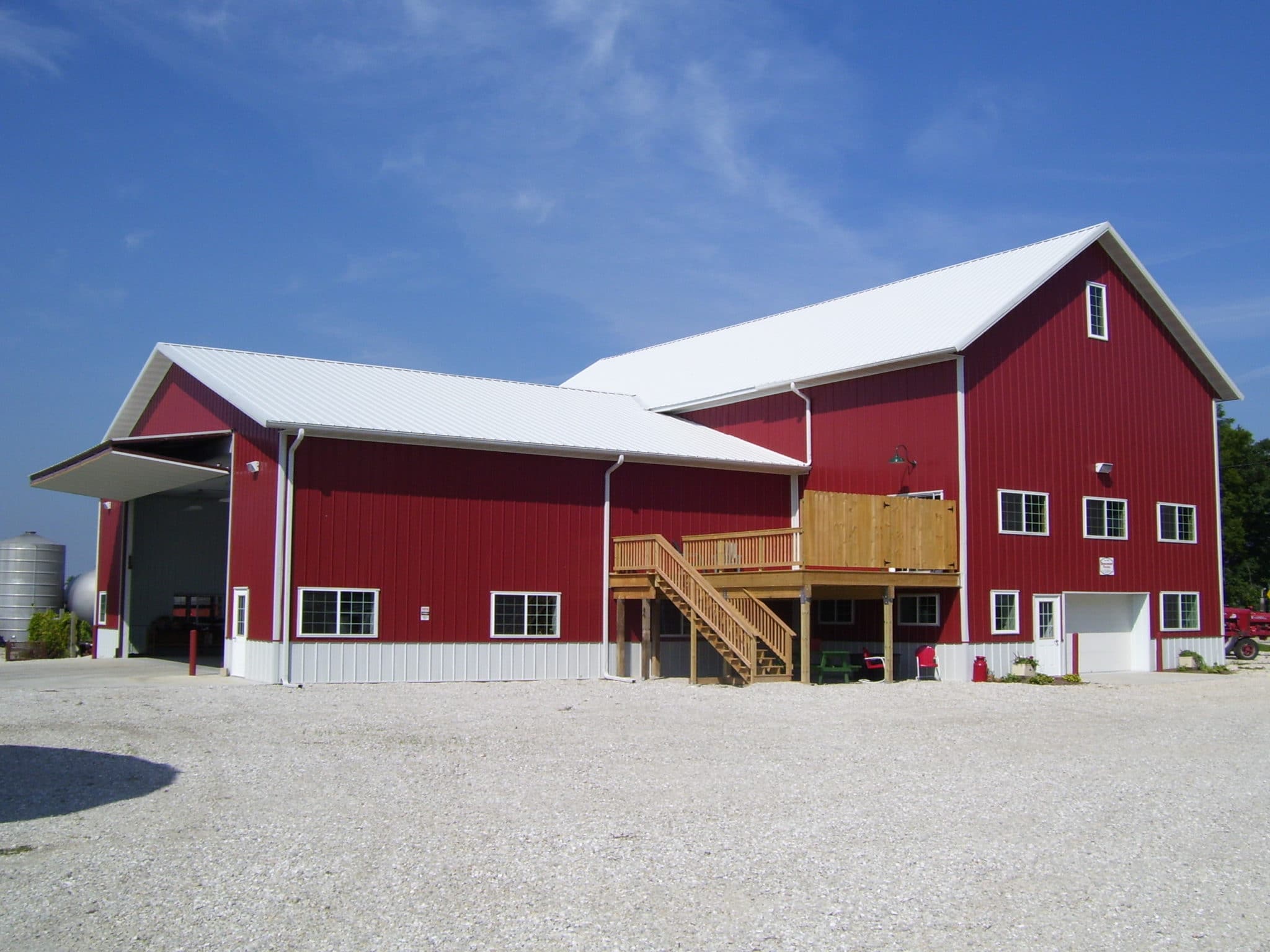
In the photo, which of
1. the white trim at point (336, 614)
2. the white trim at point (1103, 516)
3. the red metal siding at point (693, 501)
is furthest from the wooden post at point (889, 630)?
the white trim at point (336, 614)

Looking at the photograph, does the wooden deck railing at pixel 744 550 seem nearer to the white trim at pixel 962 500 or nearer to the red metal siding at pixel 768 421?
the white trim at pixel 962 500

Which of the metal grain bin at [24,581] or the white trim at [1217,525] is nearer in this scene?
the white trim at [1217,525]

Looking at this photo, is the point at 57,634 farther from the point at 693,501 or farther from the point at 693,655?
the point at 693,655

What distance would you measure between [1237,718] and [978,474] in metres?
8.03

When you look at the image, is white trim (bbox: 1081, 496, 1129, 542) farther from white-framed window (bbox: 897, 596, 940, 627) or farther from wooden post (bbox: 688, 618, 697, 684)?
wooden post (bbox: 688, 618, 697, 684)

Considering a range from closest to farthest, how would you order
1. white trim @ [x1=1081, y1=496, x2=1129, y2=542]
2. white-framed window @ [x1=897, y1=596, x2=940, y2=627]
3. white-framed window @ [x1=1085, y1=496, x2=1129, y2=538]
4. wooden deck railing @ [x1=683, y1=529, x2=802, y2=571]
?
wooden deck railing @ [x1=683, y1=529, x2=802, y2=571]
white-framed window @ [x1=897, y1=596, x2=940, y2=627]
white trim @ [x1=1081, y1=496, x2=1129, y2=542]
white-framed window @ [x1=1085, y1=496, x2=1129, y2=538]

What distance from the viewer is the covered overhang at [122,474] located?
24469mm

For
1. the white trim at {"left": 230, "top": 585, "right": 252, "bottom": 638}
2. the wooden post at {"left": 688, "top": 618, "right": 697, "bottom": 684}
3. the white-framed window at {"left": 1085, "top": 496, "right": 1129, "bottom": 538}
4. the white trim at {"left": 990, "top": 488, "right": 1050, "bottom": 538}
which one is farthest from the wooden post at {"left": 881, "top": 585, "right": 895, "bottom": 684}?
the white trim at {"left": 230, "top": 585, "right": 252, "bottom": 638}

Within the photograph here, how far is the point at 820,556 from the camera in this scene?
883 inches

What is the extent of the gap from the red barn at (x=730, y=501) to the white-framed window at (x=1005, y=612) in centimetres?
9

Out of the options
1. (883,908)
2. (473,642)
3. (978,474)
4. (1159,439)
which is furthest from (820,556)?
(883,908)

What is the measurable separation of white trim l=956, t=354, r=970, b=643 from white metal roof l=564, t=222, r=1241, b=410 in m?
0.71

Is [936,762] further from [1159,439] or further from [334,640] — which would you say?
[1159,439]

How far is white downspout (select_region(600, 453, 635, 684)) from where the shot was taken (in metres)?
25.3
